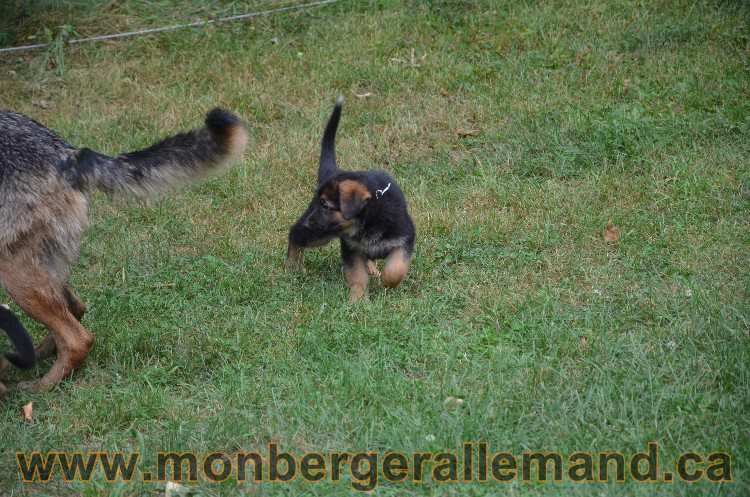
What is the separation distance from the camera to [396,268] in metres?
6.37

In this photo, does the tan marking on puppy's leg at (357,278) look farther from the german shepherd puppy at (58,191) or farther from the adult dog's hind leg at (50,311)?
the adult dog's hind leg at (50,311)

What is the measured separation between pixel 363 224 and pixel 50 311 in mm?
2305

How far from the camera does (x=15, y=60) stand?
11586 mm

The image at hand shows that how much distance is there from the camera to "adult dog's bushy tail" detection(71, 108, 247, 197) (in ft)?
19.7

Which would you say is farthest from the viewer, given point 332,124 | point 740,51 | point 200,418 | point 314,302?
point 740,51

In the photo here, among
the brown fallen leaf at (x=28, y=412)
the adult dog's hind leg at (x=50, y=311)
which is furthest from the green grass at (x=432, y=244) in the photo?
the adult dog's hind leg at (x=50, y=311)

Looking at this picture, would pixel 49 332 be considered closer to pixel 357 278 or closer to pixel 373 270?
pixel 357 278

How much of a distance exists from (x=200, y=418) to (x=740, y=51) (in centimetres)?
777

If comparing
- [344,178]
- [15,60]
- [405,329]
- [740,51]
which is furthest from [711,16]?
[15,60]

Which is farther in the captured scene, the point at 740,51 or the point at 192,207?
the point at 740,51

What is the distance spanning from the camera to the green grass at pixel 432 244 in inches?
184

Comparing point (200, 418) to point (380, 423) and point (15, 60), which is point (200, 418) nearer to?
point (380, 423)

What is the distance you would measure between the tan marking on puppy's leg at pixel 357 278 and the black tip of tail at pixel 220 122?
1409mm

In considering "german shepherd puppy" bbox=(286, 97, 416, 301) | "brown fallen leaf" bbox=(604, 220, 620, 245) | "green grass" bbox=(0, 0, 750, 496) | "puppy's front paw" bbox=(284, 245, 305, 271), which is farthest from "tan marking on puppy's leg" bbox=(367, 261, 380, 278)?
"brown fallen leaf" bbox=(604, 220, 620, 245)
